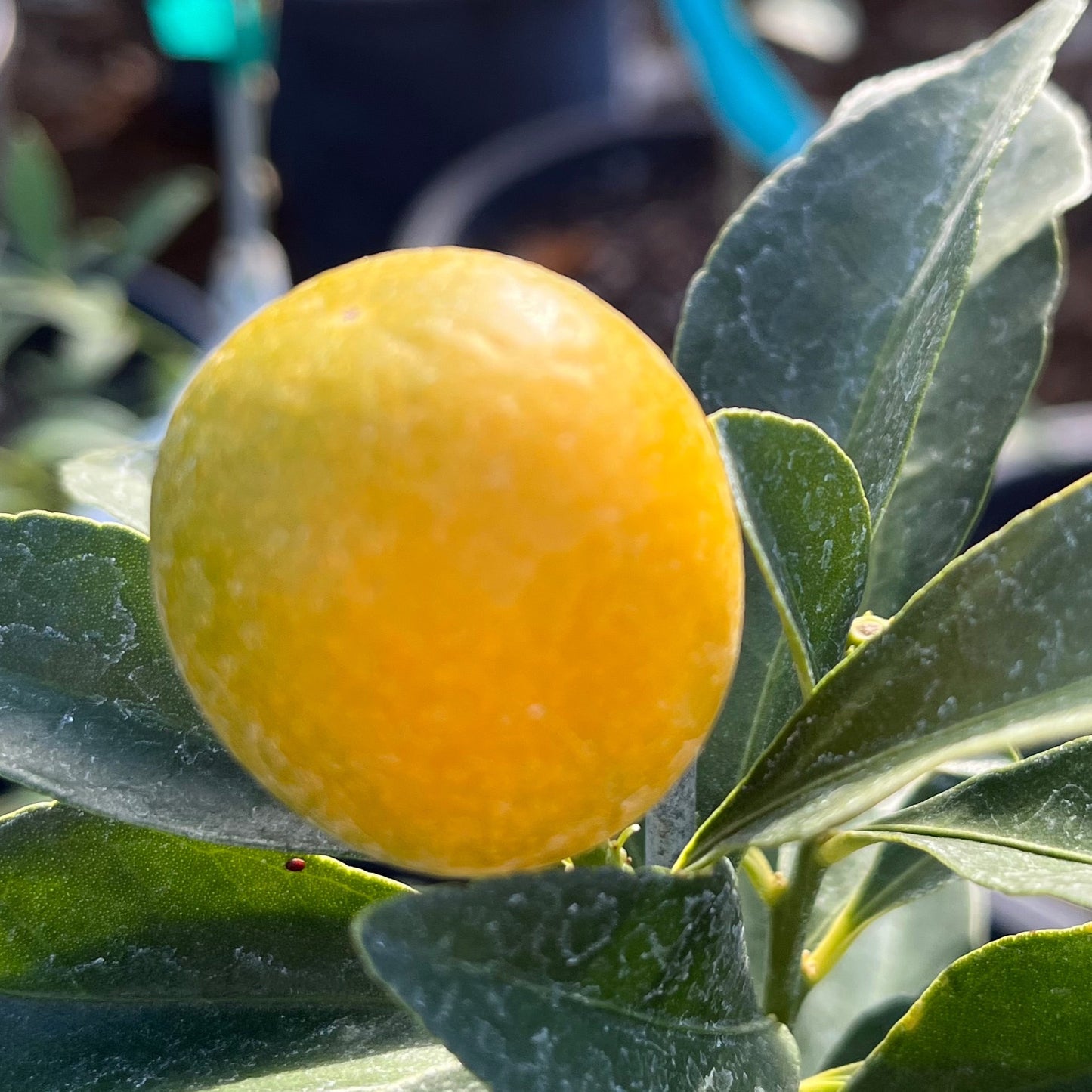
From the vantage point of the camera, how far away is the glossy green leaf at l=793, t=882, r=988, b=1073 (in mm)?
692

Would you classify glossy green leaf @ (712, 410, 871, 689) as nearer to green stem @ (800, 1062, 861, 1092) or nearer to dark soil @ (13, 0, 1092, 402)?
green stem @ (800, 1062, 861, 1092)

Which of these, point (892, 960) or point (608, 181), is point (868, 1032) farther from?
point (608, 181)

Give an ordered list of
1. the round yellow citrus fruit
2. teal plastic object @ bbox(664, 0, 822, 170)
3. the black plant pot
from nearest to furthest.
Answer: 1. the round yellow citrus fruit
2. teal plastic object @ bbox(664, 0, 822, 170)
3. the black plant pot

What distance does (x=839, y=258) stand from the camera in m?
0.48

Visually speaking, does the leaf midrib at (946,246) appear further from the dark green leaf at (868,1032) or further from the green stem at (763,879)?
the dark green leaf at (868,1032)

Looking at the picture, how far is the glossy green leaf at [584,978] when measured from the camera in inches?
10.6

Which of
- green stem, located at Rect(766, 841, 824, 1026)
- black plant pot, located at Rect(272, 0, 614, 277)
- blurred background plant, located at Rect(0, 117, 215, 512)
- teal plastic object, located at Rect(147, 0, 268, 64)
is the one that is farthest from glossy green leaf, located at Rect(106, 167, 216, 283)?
green stem, located at Rect(766, 841, 824, 1026)

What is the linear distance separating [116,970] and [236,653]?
0.20m

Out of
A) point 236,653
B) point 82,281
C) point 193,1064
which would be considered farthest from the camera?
point 82,281

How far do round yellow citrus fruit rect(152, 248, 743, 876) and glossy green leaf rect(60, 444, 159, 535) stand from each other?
20cm

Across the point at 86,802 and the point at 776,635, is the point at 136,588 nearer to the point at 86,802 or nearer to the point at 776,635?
the point at 86,802

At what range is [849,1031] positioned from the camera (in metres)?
0.61

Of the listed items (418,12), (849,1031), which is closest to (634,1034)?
(849,1031)

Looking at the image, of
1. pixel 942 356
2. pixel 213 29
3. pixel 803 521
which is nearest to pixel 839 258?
pixel 942 356
